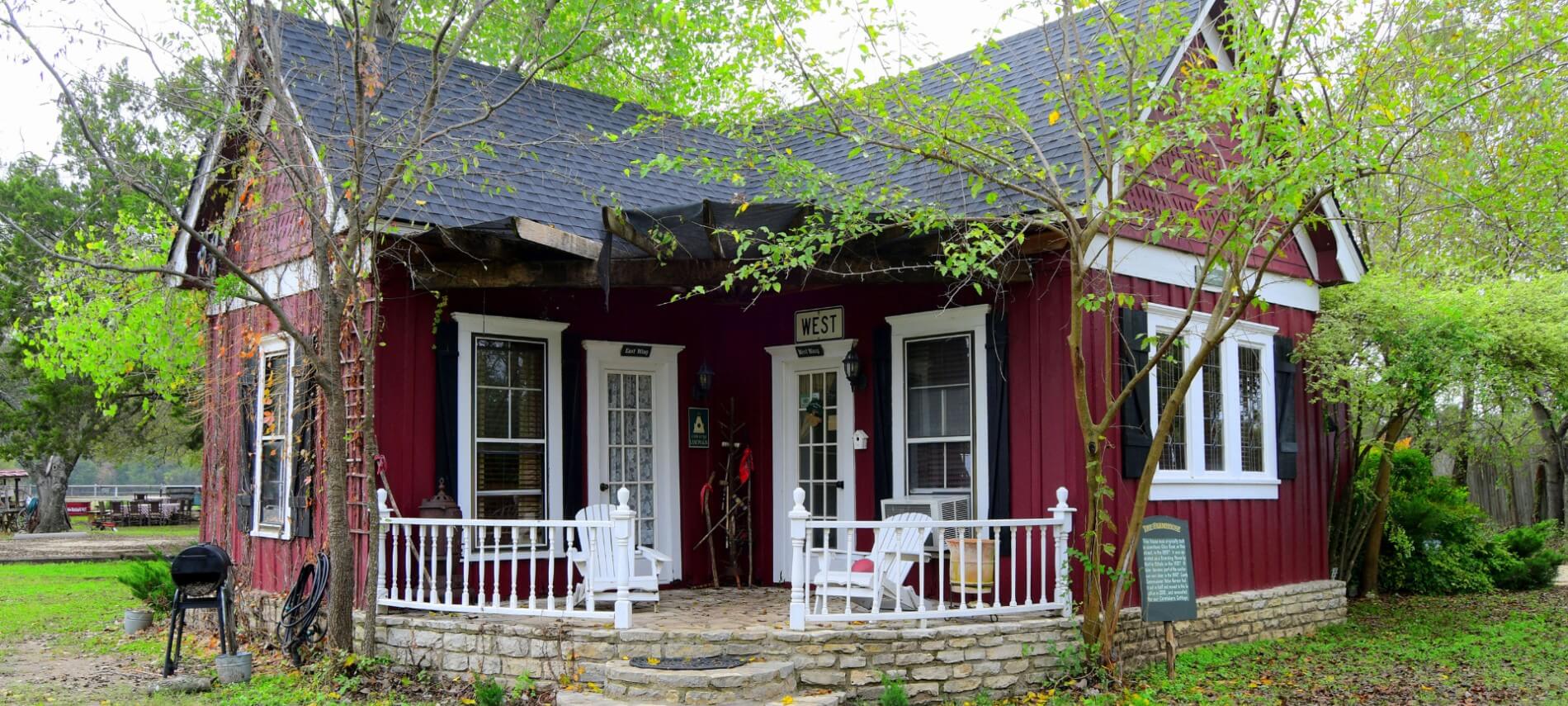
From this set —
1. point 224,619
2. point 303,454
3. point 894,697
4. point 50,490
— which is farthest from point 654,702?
point 50,490

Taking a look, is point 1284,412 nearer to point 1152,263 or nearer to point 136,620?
point 1152,263

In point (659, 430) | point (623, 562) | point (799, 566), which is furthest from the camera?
point (659, 430)

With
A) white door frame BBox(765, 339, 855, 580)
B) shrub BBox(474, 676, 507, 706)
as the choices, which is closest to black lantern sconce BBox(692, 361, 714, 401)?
white door frame BBox(765, 339, 855, 580)

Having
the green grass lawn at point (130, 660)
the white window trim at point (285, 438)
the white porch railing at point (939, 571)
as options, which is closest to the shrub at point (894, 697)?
the white porch railing at point (939, 571)

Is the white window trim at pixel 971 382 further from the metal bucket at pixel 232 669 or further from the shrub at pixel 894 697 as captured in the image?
the metal bucket at pixel 232 669

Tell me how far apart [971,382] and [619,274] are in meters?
2.58

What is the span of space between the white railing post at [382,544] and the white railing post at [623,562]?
5.17 feet

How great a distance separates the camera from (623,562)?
24.6 ft

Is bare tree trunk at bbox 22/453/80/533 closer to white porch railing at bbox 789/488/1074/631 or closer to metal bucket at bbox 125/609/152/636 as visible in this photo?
metal bucket at bbox 125/609/152/636

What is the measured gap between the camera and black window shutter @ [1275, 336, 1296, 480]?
10.2 m

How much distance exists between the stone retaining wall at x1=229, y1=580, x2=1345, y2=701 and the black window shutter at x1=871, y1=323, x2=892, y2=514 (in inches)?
63.1

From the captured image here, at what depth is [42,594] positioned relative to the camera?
1401cm

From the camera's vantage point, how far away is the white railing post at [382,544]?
26.3 ft

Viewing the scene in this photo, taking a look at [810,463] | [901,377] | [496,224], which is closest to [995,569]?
[901,377]
